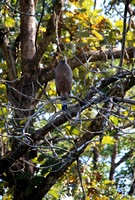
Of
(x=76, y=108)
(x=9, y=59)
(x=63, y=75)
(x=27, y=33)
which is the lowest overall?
(x=76, y=108)

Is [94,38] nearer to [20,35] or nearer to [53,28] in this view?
[53,28]

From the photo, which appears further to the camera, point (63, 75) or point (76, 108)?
point (63, 75)

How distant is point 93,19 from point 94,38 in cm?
26

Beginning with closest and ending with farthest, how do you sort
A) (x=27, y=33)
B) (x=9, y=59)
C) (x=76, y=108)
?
(x=76, y=108)
(x=9, y=59)
(x=27, y=33)

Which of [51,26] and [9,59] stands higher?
[51,26]

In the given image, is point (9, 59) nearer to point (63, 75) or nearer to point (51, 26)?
point (51, 26)

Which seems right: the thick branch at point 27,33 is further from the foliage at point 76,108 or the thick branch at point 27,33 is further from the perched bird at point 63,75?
the perched bird at point 63,75

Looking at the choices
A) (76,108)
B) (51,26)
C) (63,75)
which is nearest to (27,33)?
(51,26)

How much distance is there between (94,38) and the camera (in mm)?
3283

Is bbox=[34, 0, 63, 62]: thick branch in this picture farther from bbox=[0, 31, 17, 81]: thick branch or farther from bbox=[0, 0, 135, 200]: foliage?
bbox=[0, 31, 17, 81]: thick branch

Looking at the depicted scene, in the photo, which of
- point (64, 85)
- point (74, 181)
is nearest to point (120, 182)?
point (74, 181)

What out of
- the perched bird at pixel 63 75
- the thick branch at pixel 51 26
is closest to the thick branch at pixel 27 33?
the thick branch at pixel 51 26

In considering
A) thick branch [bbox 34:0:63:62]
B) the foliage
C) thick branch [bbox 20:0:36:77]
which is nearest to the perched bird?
the foliage

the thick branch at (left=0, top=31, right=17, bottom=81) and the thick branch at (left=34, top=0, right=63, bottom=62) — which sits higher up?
the thick branch at (left=34, top=0, right=63, bottom=62)
